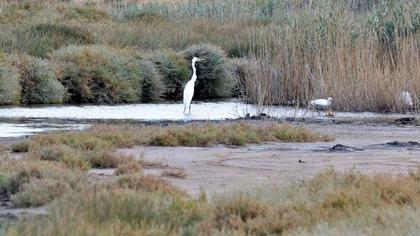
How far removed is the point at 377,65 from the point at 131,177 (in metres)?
15.4

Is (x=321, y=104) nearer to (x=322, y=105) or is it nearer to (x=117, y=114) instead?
(x=322, y=105)

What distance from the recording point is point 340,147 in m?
15.1

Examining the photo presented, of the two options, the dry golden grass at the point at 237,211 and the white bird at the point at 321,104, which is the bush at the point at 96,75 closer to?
the white bird at the point at 321,104

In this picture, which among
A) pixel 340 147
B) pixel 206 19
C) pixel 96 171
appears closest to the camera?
pixel 96 171

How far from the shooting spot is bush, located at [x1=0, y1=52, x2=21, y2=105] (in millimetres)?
25938

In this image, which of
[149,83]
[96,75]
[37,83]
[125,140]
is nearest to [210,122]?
[125,140]

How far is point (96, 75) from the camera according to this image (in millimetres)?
29172

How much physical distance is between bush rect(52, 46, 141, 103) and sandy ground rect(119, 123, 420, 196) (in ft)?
42.5

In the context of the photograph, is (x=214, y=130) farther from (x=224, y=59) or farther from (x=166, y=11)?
(x=166, y=11)

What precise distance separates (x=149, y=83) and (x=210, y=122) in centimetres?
1009

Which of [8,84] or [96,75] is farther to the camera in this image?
[96,75]

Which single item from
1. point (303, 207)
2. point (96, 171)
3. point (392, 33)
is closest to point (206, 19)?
point (392, 33)

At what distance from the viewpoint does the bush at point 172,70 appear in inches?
1251

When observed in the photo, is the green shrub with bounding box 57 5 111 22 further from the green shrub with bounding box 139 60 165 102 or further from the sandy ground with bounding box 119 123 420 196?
the sandy ground with bounding box 119 123 420 196
